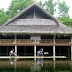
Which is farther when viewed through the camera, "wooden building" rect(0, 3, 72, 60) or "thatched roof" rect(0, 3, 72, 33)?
"thatched roof" rect(0, 3, 72, 33)

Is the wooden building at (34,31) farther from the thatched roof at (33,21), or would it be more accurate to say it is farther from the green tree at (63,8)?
the green tree at (63,8)

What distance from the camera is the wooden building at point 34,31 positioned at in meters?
19.8

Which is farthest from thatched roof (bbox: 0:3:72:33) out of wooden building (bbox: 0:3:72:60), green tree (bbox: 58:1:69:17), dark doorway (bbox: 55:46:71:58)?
green tree (bbox: 58:1:69:17)

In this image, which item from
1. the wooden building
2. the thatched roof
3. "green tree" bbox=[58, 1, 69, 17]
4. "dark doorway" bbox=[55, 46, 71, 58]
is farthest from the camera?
"green tree" bbox=[58, 1, 69, 17]

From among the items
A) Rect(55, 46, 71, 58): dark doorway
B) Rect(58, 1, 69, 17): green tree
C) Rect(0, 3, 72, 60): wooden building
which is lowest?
Rect(55, 46, 71, 58): dark doorway

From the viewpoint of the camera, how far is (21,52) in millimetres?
25828

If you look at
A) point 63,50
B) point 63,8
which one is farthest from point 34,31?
point 63,8

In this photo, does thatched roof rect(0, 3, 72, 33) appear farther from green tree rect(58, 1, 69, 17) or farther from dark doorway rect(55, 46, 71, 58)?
green tree rect(58, 1, 69, 17)

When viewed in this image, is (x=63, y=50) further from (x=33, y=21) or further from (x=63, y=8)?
(x=63, y=8)

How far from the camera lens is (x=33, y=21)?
22.9 metres

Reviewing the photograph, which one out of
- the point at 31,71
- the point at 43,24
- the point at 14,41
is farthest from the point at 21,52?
the point at 31,71

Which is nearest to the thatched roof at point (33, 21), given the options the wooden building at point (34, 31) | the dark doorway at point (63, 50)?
the wooden building at point (34, 31)

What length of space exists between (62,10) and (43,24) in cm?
3144

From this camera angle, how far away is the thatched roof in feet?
70.6
